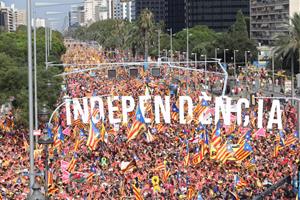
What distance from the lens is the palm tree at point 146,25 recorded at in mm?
112500

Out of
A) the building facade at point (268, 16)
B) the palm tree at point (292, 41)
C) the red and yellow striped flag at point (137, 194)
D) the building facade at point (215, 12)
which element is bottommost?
the red and yellow striped flag at point (137, 194)

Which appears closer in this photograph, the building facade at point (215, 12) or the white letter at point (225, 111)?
the white letter at point (225, 111)

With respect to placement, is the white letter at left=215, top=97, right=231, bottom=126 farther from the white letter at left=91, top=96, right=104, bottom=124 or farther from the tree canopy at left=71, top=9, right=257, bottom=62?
the tree canopy at left=71, top=9, right=257, bottom=62

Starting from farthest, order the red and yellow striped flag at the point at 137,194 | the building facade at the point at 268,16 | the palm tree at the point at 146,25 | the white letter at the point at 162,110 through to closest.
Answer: the building facade at the point at 268,16
the palm tree at the point at 146,25
the white letter at the point at 162,110
the red and yellow striped flag at the point at 137,194

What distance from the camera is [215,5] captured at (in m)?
184

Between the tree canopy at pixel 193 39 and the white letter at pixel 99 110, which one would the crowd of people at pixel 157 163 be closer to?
the white letter at pixel 99 110

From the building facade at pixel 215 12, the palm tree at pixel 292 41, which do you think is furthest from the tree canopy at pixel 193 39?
the palm tree at pixel 292 41

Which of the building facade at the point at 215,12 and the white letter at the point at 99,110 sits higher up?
the building facade at the point at 215,12

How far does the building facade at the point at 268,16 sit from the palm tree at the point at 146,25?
79.5ft

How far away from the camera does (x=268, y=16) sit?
463 feet

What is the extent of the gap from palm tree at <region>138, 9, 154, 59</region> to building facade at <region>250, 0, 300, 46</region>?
24.2 meters

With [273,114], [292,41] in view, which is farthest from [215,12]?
[273,114]

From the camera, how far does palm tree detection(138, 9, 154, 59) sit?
112500 millimetres

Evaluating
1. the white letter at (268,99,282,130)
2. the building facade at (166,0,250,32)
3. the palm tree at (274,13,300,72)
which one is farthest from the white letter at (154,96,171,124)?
the building facade at (166,0,250,32)
